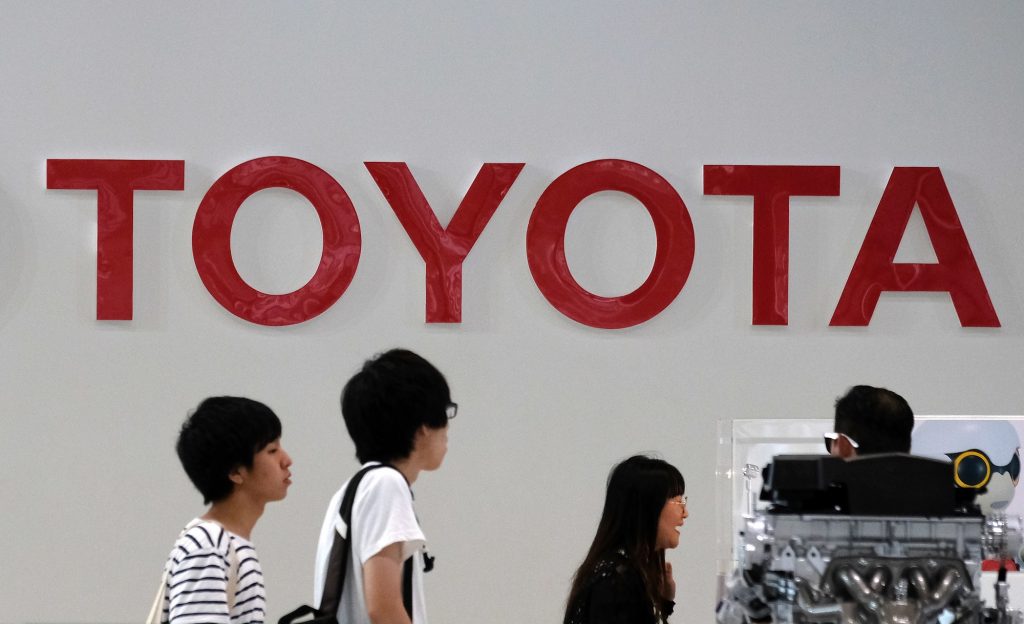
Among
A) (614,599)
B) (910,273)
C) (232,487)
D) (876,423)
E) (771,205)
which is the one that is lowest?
(614,599)

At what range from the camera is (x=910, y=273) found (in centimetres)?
471

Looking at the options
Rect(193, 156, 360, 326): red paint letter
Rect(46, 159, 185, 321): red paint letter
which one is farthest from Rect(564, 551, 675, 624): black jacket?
Rect(46, 159, 185, 321): red paint letter

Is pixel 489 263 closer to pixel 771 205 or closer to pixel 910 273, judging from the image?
pixel 771 205

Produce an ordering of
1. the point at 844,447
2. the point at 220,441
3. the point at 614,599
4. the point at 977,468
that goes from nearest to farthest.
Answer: the point at 220,441
the point at 614,599
the point at 844,447
the point at 977,468

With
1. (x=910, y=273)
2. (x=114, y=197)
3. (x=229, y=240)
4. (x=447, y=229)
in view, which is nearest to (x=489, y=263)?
(x=447, y=229)

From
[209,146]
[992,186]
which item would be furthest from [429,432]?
[992,186]

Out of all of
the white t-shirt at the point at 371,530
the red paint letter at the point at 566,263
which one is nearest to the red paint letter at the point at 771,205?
the red paint letter at the point at 566,263

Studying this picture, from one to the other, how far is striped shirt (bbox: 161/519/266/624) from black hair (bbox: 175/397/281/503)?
0.12 meters

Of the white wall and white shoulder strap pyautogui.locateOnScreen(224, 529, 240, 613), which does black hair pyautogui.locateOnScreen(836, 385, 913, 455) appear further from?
the white wall

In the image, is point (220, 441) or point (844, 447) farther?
point (844, 447)

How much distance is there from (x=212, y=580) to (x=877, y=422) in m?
1.53

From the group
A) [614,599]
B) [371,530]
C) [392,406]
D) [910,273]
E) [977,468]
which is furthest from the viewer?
[910,273]

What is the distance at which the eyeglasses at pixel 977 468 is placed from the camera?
3188mm

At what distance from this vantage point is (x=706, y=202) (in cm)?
476
